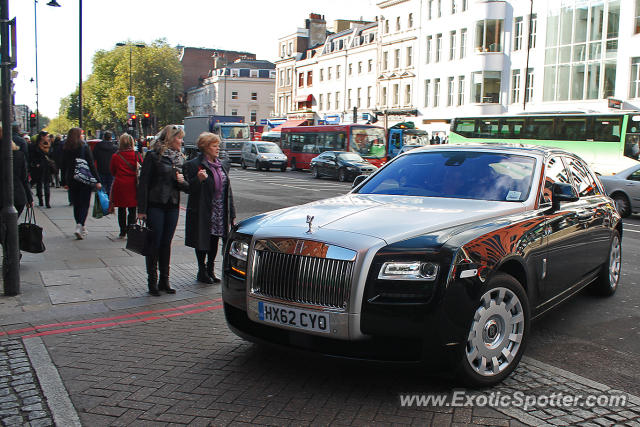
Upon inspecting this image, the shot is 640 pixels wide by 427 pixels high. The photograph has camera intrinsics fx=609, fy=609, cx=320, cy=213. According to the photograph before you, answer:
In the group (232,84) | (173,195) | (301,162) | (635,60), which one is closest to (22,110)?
(232,84)

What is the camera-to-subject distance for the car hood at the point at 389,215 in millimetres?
4051

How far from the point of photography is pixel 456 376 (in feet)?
12.5

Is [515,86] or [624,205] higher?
[515,86]

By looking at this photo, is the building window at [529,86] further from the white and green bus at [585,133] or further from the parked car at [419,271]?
the parked car at [419,271]

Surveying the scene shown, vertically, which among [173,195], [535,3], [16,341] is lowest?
[16,341]

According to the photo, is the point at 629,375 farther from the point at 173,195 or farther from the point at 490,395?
the point at 173,195

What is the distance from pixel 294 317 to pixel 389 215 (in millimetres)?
1066

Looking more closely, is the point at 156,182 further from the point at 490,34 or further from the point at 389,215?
the point at 490,34

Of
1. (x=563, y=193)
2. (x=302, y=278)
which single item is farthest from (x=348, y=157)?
(x=302, y=278)

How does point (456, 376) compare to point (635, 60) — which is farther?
point (635, 60)

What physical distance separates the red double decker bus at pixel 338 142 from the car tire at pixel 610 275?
30480 millimetres

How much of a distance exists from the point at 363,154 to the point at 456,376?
34678mm

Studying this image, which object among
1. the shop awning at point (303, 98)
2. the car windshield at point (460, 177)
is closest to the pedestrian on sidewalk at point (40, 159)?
the car windshield at point (460, 177)

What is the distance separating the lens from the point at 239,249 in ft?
14.5
